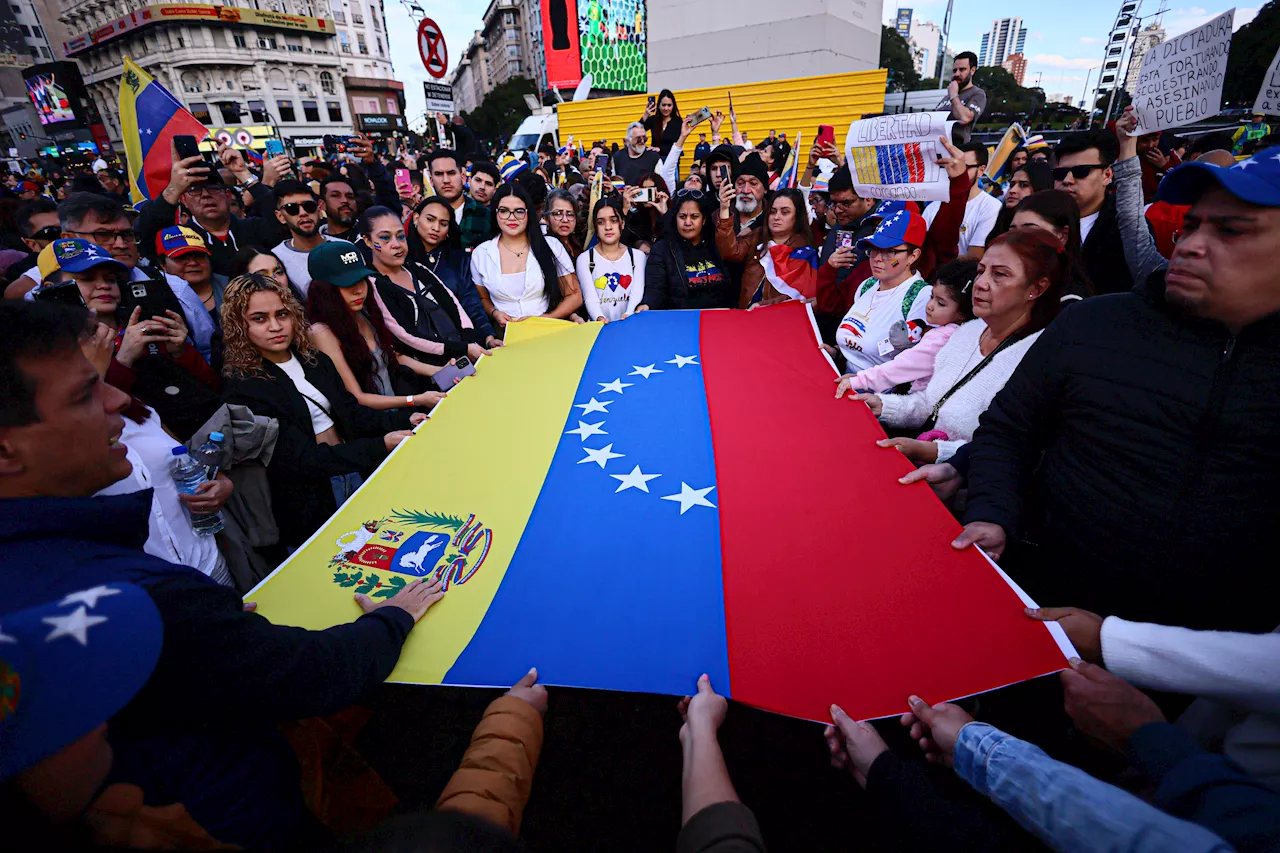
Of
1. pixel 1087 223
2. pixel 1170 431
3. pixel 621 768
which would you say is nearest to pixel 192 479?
pixel 621 768

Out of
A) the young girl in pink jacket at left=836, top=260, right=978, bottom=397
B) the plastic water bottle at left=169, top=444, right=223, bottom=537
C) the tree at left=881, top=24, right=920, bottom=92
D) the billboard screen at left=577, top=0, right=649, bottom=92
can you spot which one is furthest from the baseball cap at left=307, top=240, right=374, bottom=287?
the tree at left=881, top=24, right=920, bottom=92

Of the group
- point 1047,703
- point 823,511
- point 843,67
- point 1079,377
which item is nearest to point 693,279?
point 823,511

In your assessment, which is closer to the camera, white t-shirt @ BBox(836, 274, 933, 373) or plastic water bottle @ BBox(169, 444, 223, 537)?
plastic water bottle @ BBox(169, 444, 223, 537)

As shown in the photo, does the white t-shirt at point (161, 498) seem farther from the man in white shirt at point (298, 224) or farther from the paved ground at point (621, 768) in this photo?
the man in white shirt at point (298, 224)

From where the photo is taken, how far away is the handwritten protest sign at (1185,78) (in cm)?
332

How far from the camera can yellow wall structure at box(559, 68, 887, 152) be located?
16.7 m

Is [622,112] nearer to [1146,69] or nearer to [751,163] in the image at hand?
[751,163]

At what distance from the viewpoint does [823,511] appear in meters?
2.31

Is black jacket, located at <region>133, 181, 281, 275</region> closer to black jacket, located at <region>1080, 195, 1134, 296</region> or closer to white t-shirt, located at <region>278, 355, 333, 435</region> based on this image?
white t-shirt, located at <region>278, 355, 333, 435</region>

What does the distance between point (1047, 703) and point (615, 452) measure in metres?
2.06

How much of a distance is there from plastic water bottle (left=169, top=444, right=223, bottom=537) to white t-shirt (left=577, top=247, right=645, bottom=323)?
326cm

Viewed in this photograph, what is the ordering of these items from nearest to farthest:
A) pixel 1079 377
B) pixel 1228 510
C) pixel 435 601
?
1. pixel 1228 510
2. pixel 1079 377
3. pixel 435 601

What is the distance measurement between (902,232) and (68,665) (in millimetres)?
3722

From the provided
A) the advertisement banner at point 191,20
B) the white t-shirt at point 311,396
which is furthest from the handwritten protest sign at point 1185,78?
the advertisement banner at point 191,20
